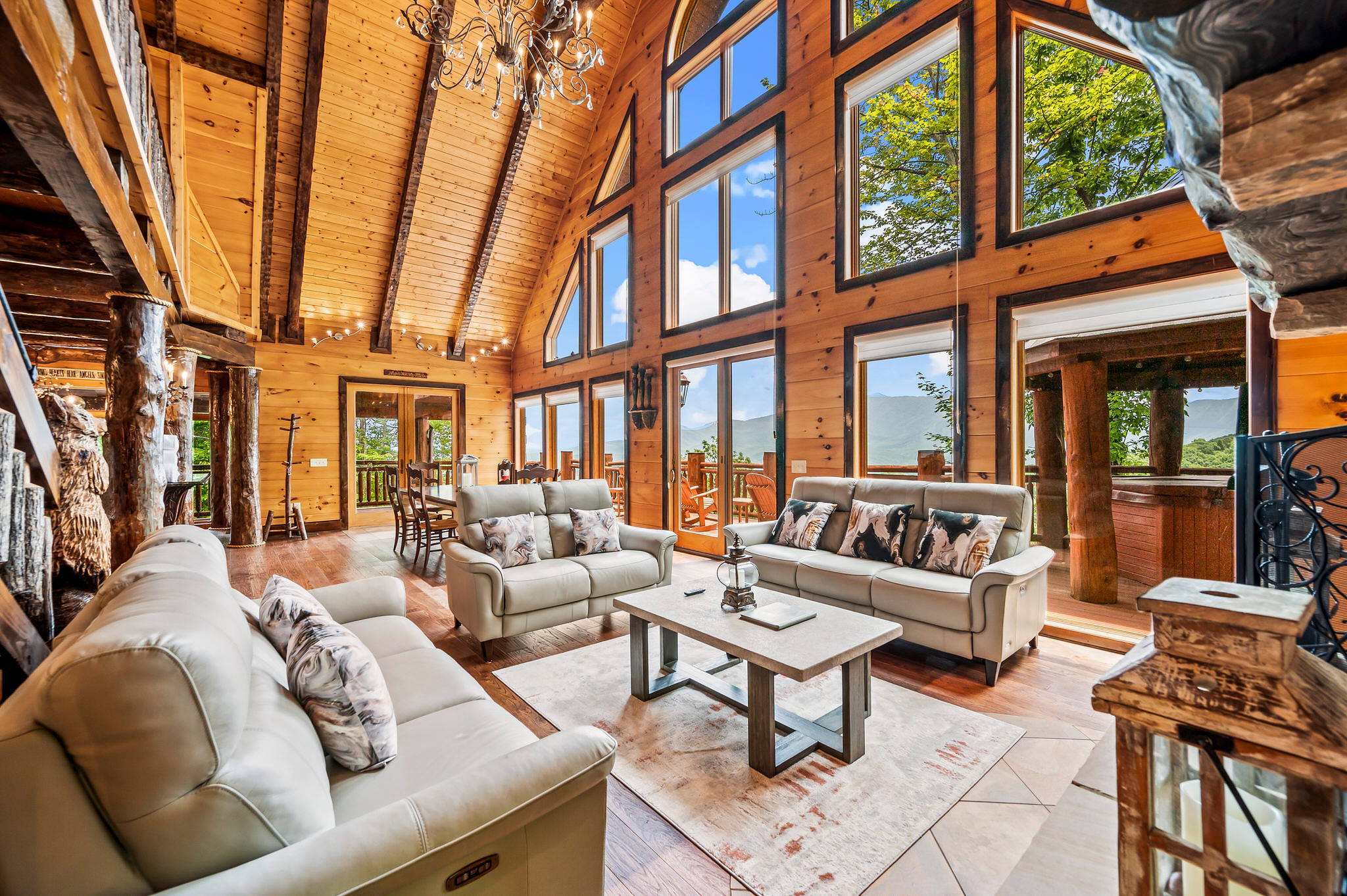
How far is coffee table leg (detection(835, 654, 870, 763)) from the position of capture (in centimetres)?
217

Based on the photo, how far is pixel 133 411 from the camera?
3.48m

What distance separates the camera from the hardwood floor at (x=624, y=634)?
5.51 ft

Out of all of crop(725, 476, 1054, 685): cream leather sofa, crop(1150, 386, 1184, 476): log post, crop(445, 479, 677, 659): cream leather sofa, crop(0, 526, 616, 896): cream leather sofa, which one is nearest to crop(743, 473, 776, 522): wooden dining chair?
crop(725, 476, 1054, 685): cream leather sofa

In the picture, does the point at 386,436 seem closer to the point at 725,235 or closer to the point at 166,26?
the point at 166,26

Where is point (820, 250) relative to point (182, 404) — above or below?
above

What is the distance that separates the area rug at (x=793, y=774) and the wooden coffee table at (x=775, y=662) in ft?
0.22

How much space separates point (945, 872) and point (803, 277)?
440 centimetres

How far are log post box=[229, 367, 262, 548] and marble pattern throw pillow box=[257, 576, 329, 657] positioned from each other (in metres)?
6.54

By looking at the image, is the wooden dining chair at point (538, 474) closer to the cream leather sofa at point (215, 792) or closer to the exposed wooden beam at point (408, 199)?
the exposed wooden beam at point (408, 199)

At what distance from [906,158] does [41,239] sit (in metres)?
5.49

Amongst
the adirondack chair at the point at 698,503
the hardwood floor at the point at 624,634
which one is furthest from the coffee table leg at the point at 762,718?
the adirondack chair at the point at 698,503

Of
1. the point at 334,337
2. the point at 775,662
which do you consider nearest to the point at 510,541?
the point at 775,662

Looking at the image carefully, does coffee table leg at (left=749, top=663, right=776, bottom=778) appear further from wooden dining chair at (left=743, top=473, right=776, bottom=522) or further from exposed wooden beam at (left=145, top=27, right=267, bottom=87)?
exposed wooden beam at (left=145, top=27, right=267, bottom=87)

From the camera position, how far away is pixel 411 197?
6863 millimetres
